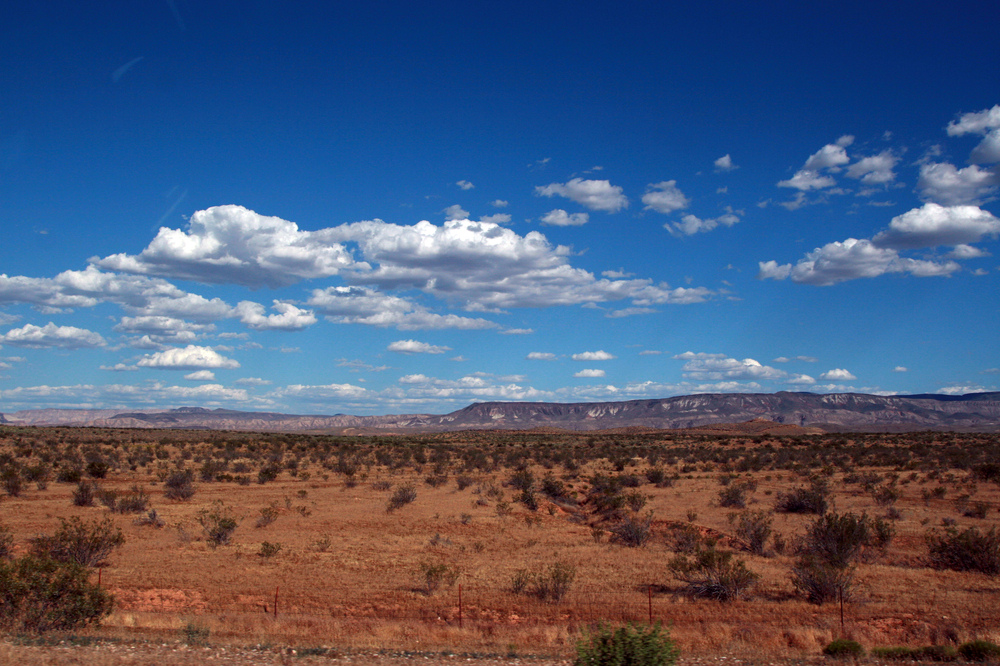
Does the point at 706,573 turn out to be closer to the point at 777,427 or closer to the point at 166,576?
the point at 166,576

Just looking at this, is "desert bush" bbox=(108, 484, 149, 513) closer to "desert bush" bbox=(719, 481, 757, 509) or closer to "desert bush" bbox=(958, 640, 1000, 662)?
"desert bush" bbox=(719, 481, 757, 509)

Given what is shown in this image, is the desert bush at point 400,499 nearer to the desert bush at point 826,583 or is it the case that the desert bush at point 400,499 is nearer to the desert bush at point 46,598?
the desert bush at point 46,598

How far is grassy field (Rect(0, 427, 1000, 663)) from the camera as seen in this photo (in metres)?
13.5

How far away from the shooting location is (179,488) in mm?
31266

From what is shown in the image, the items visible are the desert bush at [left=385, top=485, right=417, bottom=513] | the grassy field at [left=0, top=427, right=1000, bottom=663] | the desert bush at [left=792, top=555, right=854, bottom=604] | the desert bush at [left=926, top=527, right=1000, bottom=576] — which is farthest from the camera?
the desert bush at [left=385, top=485, right=417, bottom=513]

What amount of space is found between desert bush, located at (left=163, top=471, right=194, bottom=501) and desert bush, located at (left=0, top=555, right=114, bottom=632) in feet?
61.1

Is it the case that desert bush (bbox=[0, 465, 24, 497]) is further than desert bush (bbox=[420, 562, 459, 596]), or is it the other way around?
desert bush (bbox=[0, 465, 24, 497])

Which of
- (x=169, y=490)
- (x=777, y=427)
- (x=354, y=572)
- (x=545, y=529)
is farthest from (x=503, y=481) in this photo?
(x=777, y=427)

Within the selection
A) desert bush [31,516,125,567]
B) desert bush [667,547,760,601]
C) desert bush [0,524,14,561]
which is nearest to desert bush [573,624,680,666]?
desert bush [667,547,760,601]

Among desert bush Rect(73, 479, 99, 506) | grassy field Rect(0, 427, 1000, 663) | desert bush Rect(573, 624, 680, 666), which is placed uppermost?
desert bush Rect(573, 624, 680, 666)

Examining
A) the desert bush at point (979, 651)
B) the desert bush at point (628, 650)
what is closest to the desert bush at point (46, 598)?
the desert bush at point (628, 650)

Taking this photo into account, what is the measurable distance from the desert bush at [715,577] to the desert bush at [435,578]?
5.95 m

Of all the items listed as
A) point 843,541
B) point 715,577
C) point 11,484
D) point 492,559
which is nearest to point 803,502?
point 843,541

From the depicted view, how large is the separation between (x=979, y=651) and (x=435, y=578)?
1154 cm
